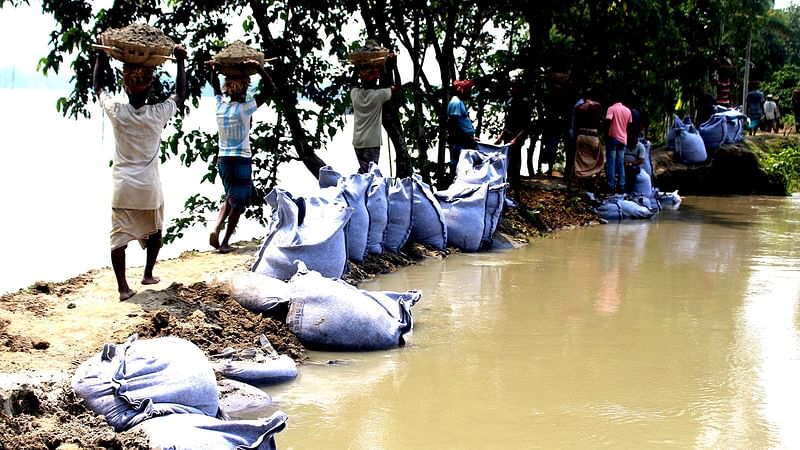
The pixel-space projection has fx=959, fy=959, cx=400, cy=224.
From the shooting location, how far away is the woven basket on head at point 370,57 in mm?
8516

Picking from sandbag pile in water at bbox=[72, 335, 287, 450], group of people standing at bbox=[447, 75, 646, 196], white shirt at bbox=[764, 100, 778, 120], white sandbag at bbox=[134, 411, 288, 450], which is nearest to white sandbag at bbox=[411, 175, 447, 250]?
group of people standing at bbox=[447, 75, 646, 196]

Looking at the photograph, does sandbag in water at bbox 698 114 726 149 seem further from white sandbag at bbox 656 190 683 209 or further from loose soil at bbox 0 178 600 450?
loose soil at bbox 0 178 600 450

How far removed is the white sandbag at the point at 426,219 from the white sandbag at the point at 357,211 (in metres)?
0.93

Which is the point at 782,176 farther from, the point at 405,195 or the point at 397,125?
the point at 405,195

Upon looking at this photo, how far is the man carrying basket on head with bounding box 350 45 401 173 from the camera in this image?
337 inches

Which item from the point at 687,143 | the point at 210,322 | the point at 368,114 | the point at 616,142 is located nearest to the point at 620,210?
the point at 616,142

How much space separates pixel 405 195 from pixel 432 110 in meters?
4.25

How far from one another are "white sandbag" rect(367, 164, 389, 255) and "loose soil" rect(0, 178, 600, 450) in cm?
40

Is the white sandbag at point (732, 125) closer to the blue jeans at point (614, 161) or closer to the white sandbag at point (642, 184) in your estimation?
the white sandbag at point (642, 184)

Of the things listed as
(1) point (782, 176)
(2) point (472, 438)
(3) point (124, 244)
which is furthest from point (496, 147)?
(1) point (782, 176)

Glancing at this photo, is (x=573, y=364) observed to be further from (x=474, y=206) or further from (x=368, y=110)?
(x=368, y=110)

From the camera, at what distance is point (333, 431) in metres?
3.95

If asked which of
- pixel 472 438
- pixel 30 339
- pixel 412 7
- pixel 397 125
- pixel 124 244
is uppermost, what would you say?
pixel 412 7

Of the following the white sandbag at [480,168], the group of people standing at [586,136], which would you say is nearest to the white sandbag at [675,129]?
the group of people standing at [586,136]
